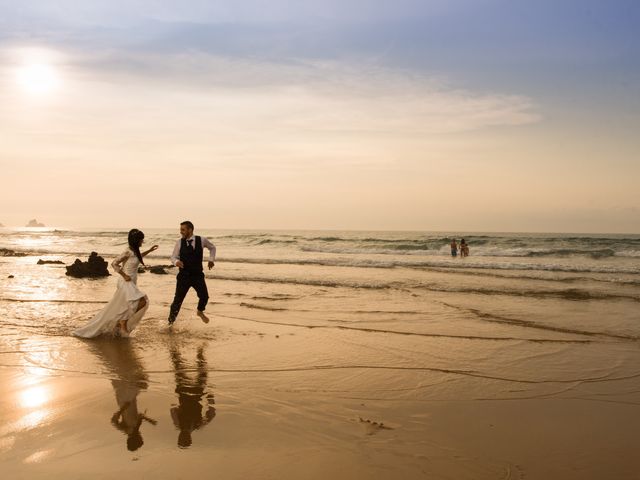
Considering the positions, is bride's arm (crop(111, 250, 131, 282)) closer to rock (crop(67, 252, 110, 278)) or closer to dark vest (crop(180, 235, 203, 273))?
dark vest (crop(180, 235, 203, 273))

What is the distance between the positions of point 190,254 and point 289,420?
5337 millimetres

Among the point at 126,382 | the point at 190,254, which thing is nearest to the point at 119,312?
the point at 190,254

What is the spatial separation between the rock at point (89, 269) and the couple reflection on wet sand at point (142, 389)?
11.5 m

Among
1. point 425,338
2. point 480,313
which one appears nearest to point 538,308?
point 480,313

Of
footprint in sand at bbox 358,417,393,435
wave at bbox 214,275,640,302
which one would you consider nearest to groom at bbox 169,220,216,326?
footprint in sand at bbox 358,417,393,435

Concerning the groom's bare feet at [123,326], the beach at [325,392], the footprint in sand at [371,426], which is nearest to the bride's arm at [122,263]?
the groom's bare feet at [123,326]

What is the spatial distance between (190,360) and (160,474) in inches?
135

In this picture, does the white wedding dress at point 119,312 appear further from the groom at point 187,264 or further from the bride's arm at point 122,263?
the groom at point 187,264

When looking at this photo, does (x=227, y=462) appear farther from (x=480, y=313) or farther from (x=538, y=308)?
(x=538, y=308)

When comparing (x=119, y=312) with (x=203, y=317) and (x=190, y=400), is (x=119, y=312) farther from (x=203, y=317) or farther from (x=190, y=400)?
(x=190, y=400)

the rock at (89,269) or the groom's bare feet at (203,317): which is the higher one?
the rock at (89,269)

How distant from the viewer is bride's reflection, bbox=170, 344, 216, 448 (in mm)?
4215

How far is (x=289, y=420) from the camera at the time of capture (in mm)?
4469

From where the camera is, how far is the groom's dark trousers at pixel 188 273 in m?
9.19
